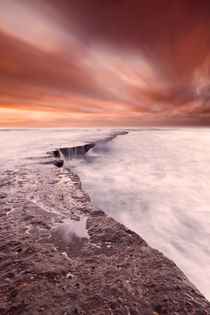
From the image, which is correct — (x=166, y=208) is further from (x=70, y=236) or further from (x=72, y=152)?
(x=72, y=152)

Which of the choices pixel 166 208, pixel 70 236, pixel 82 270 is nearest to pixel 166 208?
pixel 166 208

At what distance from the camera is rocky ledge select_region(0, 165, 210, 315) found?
1.32m

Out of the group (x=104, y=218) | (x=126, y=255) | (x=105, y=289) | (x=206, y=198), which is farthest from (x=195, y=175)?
(x=105, y=289)

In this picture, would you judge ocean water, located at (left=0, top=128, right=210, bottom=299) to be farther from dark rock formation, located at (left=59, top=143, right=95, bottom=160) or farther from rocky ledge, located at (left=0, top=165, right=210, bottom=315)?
dark rock formation, located at (left=59, top=143, right=95, bottom=160)

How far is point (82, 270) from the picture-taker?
1.67 m

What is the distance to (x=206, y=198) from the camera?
5500 mm

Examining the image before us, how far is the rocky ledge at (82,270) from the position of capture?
132 centimetres

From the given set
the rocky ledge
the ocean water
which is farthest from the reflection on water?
the rocky ledge

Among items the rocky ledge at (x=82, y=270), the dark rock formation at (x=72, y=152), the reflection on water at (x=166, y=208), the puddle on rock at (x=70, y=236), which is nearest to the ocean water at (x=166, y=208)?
the reflection on water at (x=166, y=208)

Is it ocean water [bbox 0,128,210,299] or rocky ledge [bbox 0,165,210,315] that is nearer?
rocky ledge [bbox 0,165,210,315]

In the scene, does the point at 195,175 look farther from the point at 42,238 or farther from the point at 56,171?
the point at 42,238

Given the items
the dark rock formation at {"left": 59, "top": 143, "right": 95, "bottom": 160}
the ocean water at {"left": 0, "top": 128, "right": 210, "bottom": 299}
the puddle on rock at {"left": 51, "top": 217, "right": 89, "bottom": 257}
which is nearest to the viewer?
the puddle on rock at {"left": 51, "top": 217, "right": 89, "bottom": 257}

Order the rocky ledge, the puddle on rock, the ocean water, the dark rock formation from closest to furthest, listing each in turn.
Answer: the rocky ledge
the puddle on rock
the ocean water
the dark rock formation

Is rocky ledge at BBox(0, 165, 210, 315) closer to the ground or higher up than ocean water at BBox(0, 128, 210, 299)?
higher up
